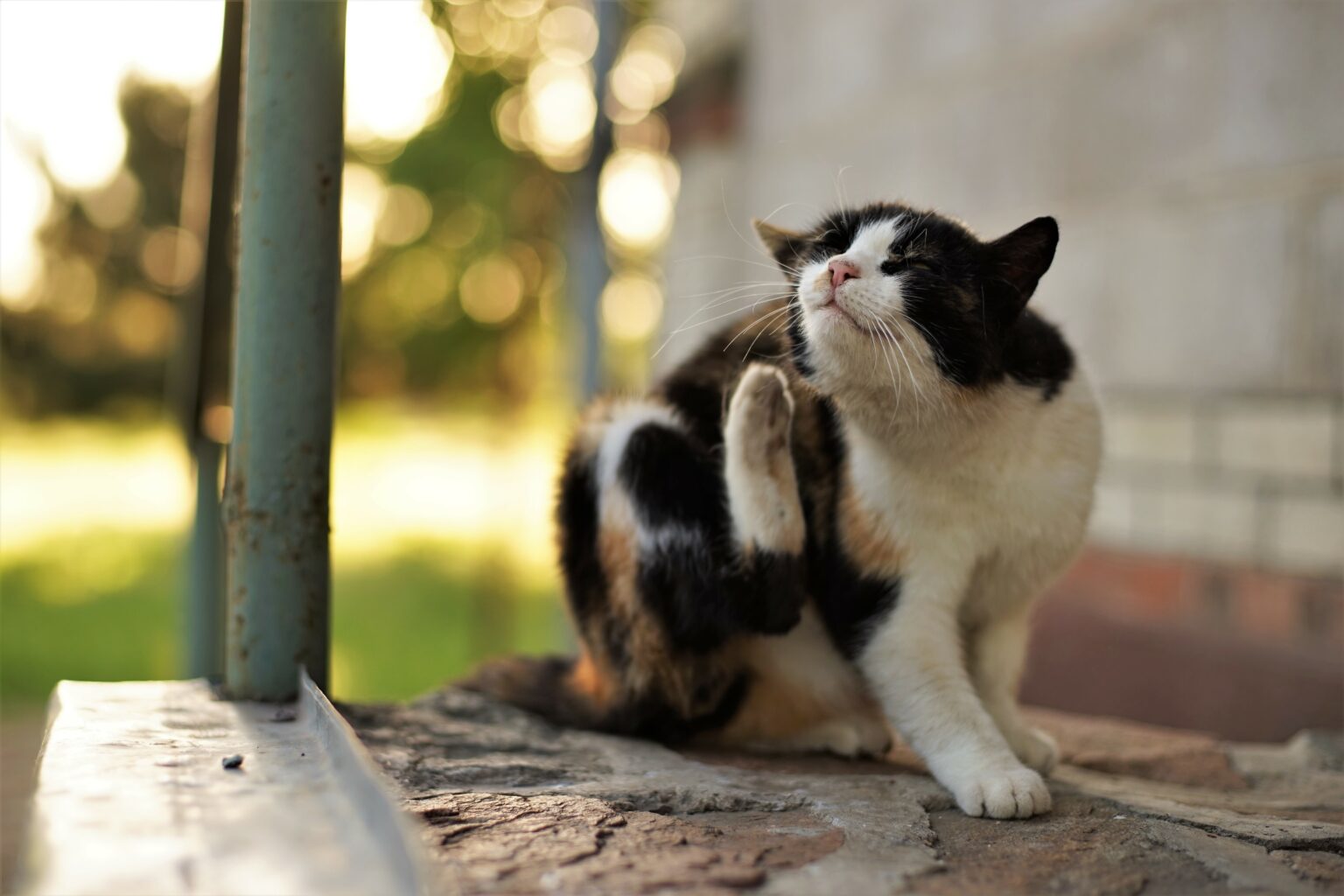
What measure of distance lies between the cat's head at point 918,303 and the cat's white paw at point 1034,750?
0.73m

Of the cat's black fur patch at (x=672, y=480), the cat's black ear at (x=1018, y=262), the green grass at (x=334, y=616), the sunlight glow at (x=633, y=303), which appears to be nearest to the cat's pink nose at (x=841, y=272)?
the cat's black ear at (x=1018, y=262)

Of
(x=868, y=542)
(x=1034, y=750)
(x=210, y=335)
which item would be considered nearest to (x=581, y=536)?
(x=868, y=542)

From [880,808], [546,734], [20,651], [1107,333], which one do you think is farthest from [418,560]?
[880,808]

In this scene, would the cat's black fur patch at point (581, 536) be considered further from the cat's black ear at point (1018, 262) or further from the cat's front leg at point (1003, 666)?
the cat's black ear at point (1018, 262)

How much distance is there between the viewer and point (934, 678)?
205 centimetres

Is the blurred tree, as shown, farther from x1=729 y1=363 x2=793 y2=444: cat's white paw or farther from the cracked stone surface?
x1=729 y1=363 x2=793 y2=444: cat's white paw

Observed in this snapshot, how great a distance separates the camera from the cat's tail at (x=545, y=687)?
8.07 feet

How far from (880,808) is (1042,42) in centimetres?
311

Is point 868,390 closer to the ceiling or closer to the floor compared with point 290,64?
closer to the floor

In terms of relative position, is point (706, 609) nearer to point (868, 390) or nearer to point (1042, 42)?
point (868, 390)

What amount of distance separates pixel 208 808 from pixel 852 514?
1191 mm

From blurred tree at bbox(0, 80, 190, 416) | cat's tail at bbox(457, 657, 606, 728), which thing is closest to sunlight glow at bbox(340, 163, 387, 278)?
cat's tail at bbox(457, 657, 606, 728)

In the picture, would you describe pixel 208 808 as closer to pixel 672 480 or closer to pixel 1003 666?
pixel 672 480

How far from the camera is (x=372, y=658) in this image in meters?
7.61
